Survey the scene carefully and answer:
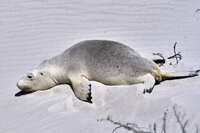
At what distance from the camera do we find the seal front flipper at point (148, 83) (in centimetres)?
403

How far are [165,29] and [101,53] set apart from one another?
1.99m

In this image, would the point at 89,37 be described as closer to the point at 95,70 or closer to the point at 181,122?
the point at 95,70

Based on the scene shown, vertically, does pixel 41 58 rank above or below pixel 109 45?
below

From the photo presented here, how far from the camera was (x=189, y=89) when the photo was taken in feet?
12.7

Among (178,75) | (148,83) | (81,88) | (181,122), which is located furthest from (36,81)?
(181,122)

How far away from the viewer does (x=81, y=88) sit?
438 centimetres

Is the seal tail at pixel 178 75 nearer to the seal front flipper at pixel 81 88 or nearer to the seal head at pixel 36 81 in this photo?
the seal front flipper at pixel 81 88

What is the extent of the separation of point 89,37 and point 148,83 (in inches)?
87.8

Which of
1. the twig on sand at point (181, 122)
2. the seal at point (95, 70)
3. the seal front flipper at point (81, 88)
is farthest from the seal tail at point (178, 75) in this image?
the twig on sand at point (181, 122)

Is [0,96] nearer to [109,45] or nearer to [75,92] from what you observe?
[75,92]

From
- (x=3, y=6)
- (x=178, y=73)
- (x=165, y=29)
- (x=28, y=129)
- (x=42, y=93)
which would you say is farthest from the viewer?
(x=3, y=6)

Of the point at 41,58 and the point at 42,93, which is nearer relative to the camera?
the point at 42,93

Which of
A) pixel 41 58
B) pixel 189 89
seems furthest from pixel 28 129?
pixel 41 58

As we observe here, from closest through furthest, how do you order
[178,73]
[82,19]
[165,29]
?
[178,73], [165,29], [82,19]
